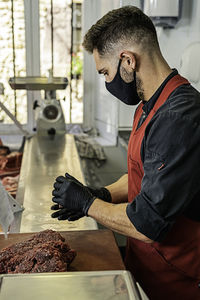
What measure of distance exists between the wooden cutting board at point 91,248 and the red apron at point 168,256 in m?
0.17

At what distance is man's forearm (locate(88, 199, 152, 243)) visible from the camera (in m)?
1.48

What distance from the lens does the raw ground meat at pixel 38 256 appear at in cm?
132

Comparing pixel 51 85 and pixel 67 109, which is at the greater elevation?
pixel 51 85

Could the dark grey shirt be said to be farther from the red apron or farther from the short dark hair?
the short dark hair

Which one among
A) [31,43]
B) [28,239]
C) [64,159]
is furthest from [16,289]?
[31,43]

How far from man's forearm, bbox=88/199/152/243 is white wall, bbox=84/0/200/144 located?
1.51 m

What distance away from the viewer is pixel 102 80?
4105 millimetres

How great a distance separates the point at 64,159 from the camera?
296cm

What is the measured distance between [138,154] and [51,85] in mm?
1922

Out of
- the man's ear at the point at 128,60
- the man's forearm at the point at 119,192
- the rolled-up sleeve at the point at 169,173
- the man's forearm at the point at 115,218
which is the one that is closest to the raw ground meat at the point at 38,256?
the man's forearm at the point at 115,218

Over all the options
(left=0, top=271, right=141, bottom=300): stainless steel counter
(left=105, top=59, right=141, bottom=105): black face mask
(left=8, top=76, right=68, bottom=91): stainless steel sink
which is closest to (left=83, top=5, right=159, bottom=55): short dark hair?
(left=105, top=59, right=141, bottom=105): black face mask

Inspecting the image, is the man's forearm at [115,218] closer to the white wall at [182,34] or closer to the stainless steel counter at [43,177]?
the stainless steel counter at [43,177]

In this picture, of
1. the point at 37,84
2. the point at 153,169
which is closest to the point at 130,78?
the point at 153,169

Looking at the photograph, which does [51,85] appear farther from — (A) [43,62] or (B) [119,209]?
(B) [119,209]
